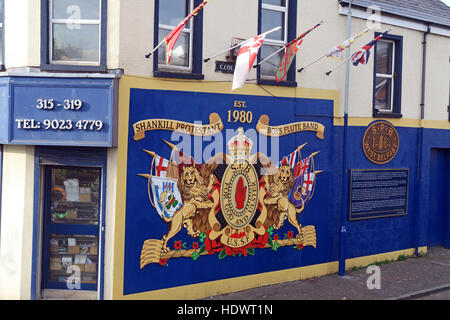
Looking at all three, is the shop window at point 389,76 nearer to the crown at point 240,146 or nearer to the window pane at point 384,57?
the window pane at point 384,57

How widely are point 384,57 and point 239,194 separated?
17.3ft

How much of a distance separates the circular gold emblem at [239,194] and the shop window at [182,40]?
186 cm

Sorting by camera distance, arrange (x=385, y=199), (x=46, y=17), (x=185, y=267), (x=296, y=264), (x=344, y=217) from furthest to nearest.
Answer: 1. (x=385, y=199)
2. (x=344, y=217)
3. (x=296, y=264)
4. (x=185, y=267)
5. (x=46, y=17)

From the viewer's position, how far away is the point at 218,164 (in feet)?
29.6

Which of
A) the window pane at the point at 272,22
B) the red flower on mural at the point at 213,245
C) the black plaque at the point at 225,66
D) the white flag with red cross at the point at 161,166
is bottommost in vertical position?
the red flower on mural at the point at 213,245

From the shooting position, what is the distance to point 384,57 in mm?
11711

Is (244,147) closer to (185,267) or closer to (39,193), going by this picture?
(185,267)

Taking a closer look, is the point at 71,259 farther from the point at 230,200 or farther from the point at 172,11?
the point at 172,11

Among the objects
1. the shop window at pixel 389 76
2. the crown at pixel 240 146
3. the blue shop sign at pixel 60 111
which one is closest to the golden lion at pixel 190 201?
the crown at pixel 240 146

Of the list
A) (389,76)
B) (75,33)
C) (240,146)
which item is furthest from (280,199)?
(75,33)

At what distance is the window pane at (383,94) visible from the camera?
11.6m

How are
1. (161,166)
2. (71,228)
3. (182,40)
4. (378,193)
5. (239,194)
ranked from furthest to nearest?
1. (378,193)
2. (239,194)
3. (182,40)
4. (161,166)
5. (71,228)

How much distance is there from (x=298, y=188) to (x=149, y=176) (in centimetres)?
328

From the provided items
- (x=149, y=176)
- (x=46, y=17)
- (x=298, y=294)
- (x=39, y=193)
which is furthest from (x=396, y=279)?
(x=46, y=17)
